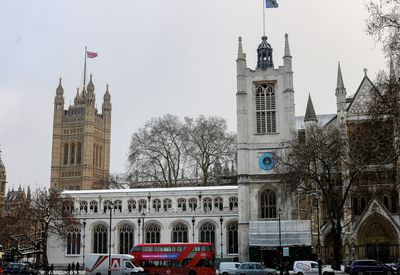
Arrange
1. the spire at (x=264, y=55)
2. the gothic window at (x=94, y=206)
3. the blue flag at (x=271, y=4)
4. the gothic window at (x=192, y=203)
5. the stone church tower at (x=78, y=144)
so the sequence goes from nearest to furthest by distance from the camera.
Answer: the blue flag at (x=271, y=4) → the spire at (x=264, y=55) → the gothic window at (x=192, y=203) → the gothic window at (x=94, y=206) → the stone church tower at (x=78, y=144)

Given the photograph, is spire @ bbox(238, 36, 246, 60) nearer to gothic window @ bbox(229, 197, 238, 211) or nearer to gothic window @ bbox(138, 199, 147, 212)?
gothic window @ bbox(229, 197, 238, 211)

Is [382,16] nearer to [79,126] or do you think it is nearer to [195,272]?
[195,272]

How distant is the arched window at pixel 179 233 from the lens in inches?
2420

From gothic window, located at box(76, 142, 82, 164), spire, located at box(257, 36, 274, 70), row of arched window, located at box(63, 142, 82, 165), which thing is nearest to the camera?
spire, located at box(257, 36, 274, 70)

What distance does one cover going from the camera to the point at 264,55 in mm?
60188

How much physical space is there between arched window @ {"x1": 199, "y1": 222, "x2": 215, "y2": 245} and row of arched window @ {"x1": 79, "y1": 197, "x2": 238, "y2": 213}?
5.61 feet

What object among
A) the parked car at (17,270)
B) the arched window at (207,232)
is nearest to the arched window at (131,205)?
the arched window at (207,232)

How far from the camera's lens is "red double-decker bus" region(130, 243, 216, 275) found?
4312 cm

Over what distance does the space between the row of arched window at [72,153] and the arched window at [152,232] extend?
74.2m

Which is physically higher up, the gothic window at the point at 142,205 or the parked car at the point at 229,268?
the gothic window at the point at 142,205

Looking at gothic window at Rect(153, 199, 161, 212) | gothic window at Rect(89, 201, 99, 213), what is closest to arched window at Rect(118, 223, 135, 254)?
gothic window at Rect(153, 199, 161, 212)

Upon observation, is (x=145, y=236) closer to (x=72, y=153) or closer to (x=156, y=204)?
(x=156, y=204)

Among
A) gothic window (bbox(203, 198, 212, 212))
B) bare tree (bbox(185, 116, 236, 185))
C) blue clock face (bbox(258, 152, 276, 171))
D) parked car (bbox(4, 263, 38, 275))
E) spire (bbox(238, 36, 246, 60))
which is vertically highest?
spire (bbox(238, 36, 246, 60))

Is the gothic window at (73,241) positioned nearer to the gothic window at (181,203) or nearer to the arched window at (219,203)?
the gothic window at (181,203)
